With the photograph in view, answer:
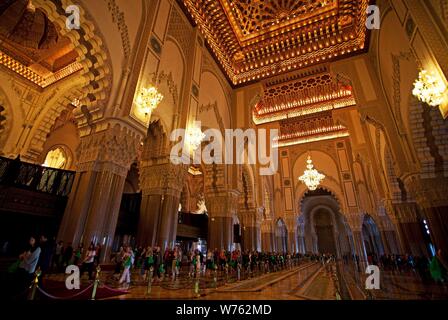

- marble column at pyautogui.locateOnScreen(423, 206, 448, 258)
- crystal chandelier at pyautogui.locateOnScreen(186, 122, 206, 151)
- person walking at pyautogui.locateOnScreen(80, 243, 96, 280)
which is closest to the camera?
person walking at pyautogui.locateOnScreen(80, 243, 96, 280)

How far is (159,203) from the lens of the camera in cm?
698

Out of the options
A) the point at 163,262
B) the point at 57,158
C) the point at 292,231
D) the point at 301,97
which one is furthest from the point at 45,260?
the point at 292,231

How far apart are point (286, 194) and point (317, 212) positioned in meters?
9.82

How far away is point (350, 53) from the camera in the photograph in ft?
35.2

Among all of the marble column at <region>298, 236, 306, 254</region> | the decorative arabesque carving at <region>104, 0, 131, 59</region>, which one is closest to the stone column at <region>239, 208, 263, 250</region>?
the decorative arabesque carving at <region>104, 0, 131, 59</region>

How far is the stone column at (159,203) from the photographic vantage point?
6660mm

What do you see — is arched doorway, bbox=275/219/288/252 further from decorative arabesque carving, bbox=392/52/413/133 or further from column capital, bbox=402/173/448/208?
decorative arabesque carving, bbox=392/52/413/133

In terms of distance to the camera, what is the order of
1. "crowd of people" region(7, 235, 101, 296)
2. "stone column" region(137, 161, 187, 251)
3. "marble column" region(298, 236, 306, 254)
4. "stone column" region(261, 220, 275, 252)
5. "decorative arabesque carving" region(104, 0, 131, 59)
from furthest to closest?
"marble column" region(298, 236, 306, 254)
"stone column" region(261, 220, 275, 252)
"stone column" region(137, 161, 187, 251)
"decorative arabesque carving" region(104, 0, 131, 59)
"crowd of people" region(7, 235, 101, 296)

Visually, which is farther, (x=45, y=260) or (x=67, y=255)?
(x=67, y=255)

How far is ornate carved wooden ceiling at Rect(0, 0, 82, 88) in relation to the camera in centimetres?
845

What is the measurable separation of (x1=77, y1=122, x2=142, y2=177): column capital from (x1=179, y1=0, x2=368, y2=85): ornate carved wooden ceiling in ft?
22.1

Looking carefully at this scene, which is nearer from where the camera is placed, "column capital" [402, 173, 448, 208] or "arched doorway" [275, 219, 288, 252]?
"column capital" [402, 173, 448, 208]

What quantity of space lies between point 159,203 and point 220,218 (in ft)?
12.7

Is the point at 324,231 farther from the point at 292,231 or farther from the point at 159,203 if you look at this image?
the point at 159,203
